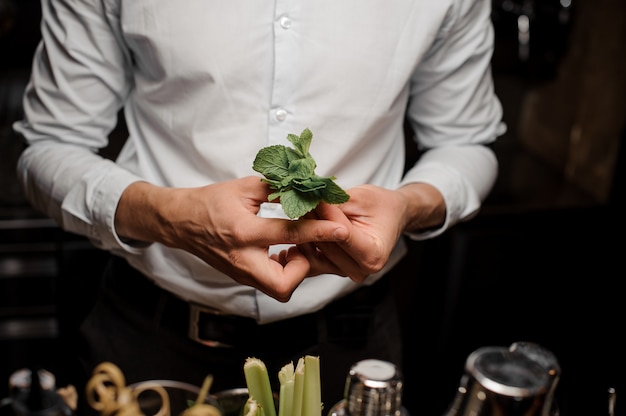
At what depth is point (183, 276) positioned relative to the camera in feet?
4.29

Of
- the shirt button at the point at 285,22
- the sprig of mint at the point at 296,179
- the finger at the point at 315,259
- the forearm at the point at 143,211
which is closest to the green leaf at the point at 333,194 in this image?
the sprig of mint at the point at 296,179

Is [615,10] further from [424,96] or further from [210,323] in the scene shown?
[210,323]

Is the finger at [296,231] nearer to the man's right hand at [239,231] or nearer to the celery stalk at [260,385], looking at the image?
the man's right hand at [239,231]

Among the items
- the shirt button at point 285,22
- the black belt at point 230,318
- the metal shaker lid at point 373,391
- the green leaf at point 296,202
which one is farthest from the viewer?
the black belt at point 230,318

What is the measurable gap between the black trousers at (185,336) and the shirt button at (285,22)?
1.58 ft

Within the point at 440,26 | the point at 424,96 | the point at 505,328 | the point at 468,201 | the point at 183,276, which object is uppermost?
the point at 440,26

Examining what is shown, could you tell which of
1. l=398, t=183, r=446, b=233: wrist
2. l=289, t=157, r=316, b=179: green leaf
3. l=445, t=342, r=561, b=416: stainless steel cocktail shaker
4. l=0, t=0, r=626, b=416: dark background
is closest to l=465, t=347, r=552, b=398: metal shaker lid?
l=445, t=342, r=561, b=416: stainless steel cocktail shaker

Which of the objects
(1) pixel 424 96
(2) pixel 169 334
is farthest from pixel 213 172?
(1) pixel 424 96

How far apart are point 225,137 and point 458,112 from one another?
441 millimetres

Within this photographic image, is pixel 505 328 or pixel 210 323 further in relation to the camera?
pixel 505 328

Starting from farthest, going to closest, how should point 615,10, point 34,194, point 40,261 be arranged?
point 615,10 < point 40,261 < point 34,194

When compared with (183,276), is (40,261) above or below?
below

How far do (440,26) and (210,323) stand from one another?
0.63 m

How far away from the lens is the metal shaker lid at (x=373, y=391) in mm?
755
